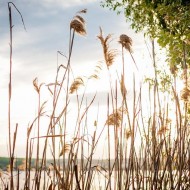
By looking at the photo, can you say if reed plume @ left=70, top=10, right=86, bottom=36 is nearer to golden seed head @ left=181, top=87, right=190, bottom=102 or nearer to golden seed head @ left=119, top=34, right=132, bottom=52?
golden seed head @ left=119, top=34, right=132, bottom=52

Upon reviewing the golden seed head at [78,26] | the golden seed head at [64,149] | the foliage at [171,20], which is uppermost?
the foliage at [171,20]

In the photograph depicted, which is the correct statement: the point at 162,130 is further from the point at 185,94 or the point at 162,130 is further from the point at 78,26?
the point at 78,26

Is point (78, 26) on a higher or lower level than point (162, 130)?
higher

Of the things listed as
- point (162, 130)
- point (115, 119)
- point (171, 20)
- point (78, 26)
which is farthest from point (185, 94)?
point (171, 20)

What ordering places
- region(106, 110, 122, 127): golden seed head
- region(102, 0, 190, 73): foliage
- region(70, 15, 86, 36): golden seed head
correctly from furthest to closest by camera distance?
region(102, 0, 190, 73): foliage
region(106, 110, 122, 127): golden seed head
region(70, 15, 86, 36): golden seed head

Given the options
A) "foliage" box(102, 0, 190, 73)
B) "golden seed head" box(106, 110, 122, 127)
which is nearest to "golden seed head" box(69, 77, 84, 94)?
"golden seed head" box(106, 110, 122, 127)

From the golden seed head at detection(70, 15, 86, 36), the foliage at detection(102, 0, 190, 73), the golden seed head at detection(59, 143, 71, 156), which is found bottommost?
the golden seed head at detection(59, 143, 71, 156)

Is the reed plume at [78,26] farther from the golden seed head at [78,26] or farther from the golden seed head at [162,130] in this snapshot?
the golden seed head at [162,130]

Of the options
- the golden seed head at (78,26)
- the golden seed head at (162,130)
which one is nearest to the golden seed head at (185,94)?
the golden seed head at (162,130)

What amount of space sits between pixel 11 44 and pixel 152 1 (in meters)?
6.94

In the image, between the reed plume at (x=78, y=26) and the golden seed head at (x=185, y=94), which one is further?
Result: the golden seed head at (x=185, y=94)

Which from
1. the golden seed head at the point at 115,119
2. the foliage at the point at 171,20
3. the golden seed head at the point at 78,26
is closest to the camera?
the golden seed head at the point at 78,26

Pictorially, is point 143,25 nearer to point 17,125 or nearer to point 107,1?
point 107,1

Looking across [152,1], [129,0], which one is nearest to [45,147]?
[152,1]
